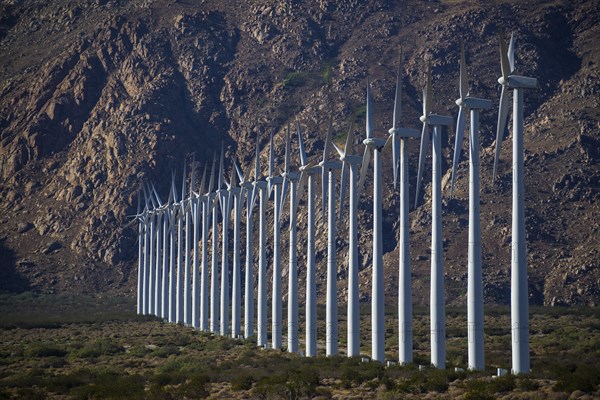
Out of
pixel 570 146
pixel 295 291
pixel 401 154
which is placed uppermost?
pixel 570 146

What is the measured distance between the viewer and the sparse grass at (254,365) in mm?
46969

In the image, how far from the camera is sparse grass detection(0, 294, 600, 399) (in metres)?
47.0

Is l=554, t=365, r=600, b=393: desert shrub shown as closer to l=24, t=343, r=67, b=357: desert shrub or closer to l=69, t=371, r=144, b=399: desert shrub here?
l=69, t=371, r=144, b=399: desert shrub

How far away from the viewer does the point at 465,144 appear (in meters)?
186

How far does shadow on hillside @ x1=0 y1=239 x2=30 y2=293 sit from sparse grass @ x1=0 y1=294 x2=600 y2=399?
60.2m

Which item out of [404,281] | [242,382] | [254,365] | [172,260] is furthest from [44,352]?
[172,260]

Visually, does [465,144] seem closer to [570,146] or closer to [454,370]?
[570,146]

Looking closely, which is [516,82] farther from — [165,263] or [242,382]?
[165,263]

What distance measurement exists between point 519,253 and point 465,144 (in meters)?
141

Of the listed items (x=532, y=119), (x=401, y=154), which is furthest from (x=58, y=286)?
(x=401, y=154)

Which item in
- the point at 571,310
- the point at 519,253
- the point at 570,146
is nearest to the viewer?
the point at 519,253

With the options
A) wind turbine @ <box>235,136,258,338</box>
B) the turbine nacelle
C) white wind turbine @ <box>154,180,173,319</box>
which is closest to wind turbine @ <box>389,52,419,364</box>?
the turbine nacelle

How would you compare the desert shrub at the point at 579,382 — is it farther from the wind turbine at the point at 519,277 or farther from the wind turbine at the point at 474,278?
the wind turbine at the point at 474,278

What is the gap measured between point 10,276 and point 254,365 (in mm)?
135844
